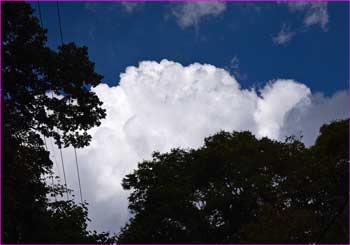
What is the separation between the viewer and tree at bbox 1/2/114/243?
16.3 metres

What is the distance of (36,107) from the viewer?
17797 mm

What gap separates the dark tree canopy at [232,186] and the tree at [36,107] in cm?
1846

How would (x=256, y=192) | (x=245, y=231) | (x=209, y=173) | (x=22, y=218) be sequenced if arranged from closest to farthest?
(x=22, y=218), (x=245, y=231), (x=256, y=192), (x=209, y=173)

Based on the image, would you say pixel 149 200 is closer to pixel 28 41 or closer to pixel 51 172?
pixel 51 172

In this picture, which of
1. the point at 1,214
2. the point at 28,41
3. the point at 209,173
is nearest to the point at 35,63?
the point at 28,41

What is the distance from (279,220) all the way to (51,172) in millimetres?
17368

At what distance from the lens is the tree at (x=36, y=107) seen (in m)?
16.3

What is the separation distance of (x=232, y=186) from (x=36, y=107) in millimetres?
24838

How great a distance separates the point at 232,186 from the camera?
4000 cm

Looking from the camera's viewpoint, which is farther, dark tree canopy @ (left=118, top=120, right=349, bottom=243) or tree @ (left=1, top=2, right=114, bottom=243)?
dark tree canopy @ (left=118, top=120, right=349, bottom=243)

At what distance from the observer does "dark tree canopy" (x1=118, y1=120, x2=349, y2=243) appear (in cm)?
3616

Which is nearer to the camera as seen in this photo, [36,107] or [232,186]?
[36,107]

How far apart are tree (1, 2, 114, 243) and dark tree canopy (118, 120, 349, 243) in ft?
60.6

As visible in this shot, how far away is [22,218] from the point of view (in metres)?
16.6
